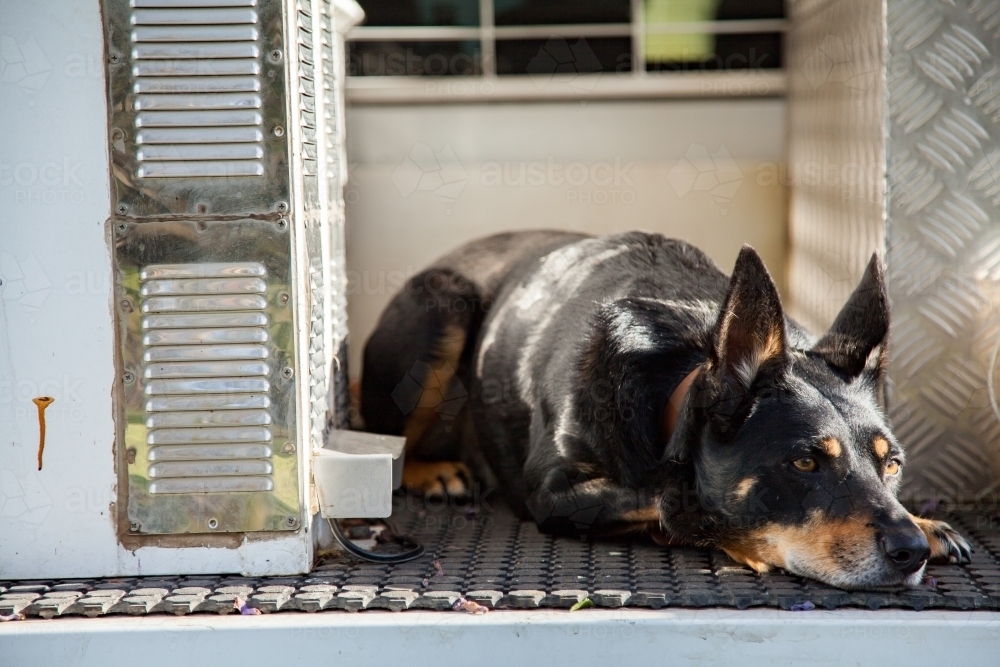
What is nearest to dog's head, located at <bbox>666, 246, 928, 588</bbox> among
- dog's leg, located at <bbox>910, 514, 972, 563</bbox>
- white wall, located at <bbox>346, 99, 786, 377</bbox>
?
dog's leg, located at <bbox>910, 514, 972, 563</bbox>

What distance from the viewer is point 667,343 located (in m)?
3.08

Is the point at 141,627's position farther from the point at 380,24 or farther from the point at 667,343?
the point at 380,24

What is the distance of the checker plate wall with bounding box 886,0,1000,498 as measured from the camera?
11.1 feet

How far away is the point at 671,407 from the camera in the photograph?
9.78ft

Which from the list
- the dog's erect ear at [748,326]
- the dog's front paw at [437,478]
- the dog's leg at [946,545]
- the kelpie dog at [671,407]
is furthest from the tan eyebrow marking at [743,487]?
the dog's front paw at [437,478]

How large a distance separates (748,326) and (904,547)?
2.19ft

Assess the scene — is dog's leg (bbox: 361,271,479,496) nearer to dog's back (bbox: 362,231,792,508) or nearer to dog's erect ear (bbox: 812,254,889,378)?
dog's back (bbox: 362,231,792,508)

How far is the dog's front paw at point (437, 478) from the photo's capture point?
3896 millimetres

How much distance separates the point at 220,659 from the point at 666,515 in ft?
4.29

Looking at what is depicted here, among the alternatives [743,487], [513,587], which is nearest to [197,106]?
[513,587]

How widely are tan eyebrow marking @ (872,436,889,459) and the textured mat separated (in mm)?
337

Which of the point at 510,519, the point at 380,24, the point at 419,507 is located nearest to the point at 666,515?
the point at 510,519

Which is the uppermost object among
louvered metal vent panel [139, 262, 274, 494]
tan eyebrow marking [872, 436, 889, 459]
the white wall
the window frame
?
the window frame

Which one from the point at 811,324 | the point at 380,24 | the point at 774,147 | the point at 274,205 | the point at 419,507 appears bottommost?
the point at 419,507
